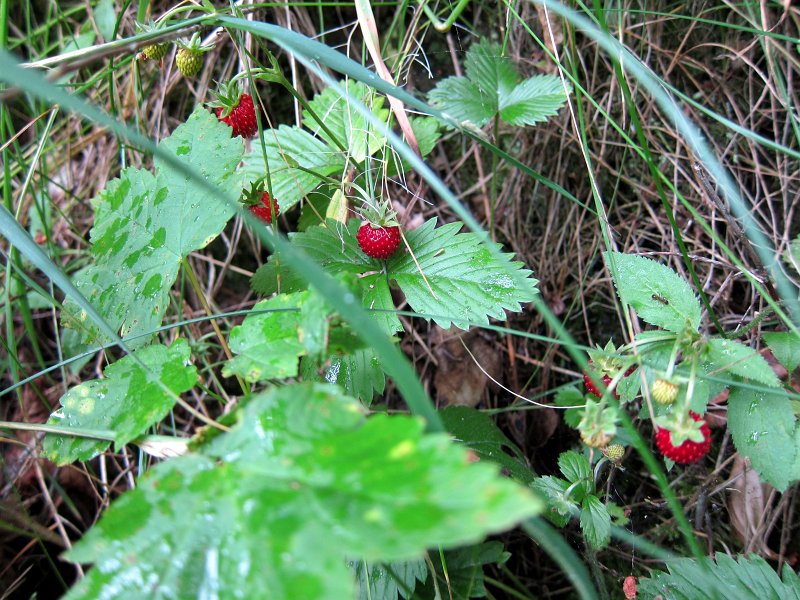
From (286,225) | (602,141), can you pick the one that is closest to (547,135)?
(602,141)

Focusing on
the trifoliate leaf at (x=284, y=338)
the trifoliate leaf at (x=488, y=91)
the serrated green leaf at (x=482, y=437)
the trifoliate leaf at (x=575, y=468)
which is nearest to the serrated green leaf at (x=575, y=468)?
the trifoliate leaf at (x=575, y=468)

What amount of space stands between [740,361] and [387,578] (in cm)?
72

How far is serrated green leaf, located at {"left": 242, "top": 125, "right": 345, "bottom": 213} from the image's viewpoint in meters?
1.51

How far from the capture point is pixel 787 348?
1090 mm

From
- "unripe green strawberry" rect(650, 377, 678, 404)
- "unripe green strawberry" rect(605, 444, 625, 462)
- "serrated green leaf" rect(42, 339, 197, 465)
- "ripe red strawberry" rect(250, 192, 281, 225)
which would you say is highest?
"ripe red strawberry" rect(250, 192, 281, 225)

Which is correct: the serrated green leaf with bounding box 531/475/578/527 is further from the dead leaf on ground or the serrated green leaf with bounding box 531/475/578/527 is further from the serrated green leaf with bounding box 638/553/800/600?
the dead leaf on ground

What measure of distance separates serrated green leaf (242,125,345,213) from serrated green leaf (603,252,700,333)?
2.41 feet

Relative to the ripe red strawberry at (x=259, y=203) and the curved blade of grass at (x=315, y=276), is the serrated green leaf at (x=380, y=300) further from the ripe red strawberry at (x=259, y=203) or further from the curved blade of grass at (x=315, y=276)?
the curved blade of grass at (x=315, y=276)

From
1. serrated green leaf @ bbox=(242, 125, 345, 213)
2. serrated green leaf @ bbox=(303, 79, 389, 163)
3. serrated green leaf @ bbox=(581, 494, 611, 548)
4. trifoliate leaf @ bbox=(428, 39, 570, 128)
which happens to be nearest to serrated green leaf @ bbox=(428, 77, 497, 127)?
trifoliate leaf @ bbox=(428, 39, 570, 128)

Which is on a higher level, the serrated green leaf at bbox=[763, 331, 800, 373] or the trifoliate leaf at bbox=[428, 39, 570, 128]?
the trifoliate leaf at bbox=[428, 39, 570, 128]

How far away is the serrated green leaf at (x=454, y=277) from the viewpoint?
1.28 metres

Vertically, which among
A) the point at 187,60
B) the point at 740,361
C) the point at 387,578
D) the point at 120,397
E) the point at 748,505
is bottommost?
the point at 748,505

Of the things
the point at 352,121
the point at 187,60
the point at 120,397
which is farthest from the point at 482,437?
the point at 187,60

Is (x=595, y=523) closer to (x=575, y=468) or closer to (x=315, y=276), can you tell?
(x=575, y=468)
